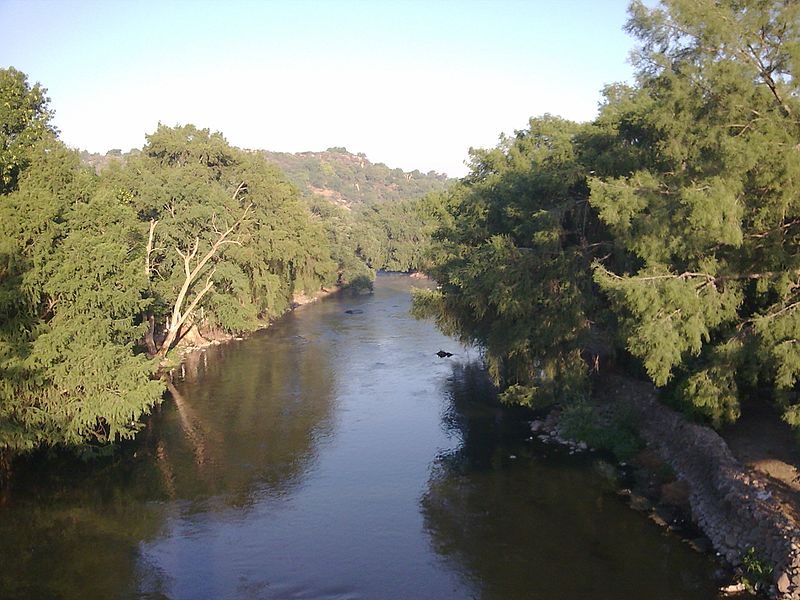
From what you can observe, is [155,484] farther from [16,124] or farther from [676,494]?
[676,494]

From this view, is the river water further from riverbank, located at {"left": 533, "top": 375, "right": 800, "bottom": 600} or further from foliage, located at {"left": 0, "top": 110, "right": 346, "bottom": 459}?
foliage, located at {"left": 0, "top": 110, "right": 346, "bottom": 459}

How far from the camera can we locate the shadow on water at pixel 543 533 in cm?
1697

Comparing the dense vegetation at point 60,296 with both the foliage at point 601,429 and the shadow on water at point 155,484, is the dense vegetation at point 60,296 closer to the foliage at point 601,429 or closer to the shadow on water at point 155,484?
the shadow on water at point 155,484

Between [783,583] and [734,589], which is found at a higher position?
[783,583]

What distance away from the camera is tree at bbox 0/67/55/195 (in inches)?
918

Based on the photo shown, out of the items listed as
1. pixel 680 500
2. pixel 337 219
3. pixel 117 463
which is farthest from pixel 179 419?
pixel 337 219

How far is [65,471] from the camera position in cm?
2461

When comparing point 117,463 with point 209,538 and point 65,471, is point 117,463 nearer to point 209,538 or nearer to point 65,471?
point 65,471

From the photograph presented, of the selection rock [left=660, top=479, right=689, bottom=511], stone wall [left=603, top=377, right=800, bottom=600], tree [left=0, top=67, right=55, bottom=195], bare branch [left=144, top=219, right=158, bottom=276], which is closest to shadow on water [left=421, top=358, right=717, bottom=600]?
stone wall [left=603, top=377, right=800, bottom=600]

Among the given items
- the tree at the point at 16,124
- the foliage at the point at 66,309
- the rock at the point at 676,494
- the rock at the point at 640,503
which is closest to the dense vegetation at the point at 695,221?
the rock at the point at 676,494

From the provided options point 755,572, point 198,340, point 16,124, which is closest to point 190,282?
point 198,340

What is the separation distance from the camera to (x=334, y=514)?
21281mm

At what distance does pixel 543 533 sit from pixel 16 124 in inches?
877

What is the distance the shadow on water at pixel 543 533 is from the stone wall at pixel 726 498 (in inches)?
47.2
